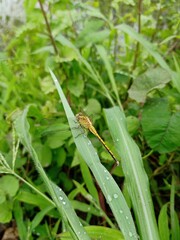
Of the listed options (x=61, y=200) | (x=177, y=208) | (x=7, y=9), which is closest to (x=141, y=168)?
(x=61, y=200)

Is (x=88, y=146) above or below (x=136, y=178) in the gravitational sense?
above

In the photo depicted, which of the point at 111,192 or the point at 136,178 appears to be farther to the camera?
the point at 136,178

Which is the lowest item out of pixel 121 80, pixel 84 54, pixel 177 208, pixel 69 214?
pixel 177 208

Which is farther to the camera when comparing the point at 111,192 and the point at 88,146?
the point at 88,146

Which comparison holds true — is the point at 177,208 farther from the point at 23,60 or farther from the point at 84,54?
the point at 23,60

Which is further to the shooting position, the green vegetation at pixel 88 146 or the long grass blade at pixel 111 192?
the green vegetation at pixel 88 146

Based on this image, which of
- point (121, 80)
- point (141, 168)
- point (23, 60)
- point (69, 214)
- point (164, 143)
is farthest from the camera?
point (23, 60)

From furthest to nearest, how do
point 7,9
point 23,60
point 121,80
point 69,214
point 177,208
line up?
point 7,9
point 23,60
point 121,80
point 177,208
point 69,214

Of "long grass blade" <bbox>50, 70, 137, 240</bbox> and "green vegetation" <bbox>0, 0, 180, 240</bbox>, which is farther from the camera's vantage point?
"green vegetation" <bbox>0, 0, 180, 240</bbox>
